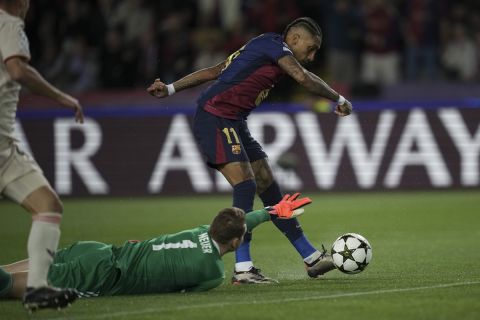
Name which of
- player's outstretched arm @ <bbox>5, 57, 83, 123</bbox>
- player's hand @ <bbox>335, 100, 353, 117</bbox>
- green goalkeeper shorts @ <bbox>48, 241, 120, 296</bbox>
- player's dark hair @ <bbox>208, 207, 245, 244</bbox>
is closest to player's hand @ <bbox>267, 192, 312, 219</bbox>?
player's dark hair @ <bbox>208, 207, 245, 244</bbox>

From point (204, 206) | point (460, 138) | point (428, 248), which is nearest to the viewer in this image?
point (428, 248)

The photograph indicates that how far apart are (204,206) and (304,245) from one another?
7.56 m

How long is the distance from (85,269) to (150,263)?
510mm

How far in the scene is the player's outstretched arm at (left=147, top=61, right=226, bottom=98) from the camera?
9.65 m

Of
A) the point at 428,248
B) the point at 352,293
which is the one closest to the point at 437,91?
the point at 428,248

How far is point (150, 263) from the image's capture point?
26.8 ft

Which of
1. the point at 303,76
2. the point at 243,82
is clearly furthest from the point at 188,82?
the point at 303,76

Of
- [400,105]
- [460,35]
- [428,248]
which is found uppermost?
[460,35]

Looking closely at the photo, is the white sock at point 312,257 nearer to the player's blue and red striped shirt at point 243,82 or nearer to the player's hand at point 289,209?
the player's hand at point 289,209

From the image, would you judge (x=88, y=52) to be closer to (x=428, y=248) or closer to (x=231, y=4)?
(x=231, y=4)

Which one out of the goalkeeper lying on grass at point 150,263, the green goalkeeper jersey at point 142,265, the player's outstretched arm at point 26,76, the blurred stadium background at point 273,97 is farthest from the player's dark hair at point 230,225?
the blurred stadium background at point 273,97

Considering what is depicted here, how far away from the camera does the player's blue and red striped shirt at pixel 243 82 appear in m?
9.33

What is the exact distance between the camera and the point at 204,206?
1702 centimetres

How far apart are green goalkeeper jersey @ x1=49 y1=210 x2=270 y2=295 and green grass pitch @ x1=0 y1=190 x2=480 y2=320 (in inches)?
4.9
